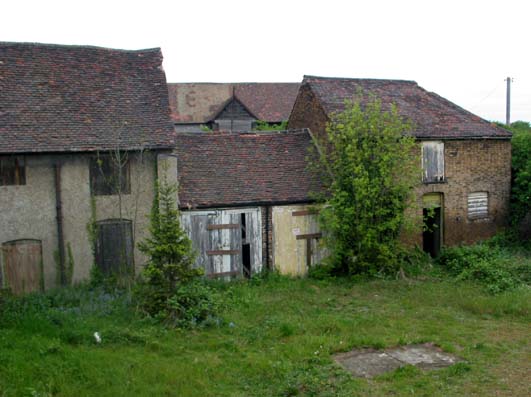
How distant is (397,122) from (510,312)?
255 inches

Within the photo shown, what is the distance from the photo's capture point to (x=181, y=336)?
35.9ft

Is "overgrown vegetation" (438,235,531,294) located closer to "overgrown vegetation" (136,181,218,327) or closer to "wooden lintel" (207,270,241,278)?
"wooden lintel" (207,270,241,278)

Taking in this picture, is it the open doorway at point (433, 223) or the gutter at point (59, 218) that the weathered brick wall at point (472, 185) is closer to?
the open doorway at point (433, 223)

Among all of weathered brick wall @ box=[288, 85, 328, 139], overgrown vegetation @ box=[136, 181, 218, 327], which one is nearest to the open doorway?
weathered brick wall @ box=[288, 85, 328, 139]

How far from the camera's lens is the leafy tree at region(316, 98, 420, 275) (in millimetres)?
15844

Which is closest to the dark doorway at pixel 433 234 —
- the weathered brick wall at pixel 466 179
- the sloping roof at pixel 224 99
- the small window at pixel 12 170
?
the weathered brick wall at pixel 466 179

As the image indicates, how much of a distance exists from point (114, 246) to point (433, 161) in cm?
1167

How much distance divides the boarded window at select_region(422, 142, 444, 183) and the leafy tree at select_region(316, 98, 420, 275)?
2.33m

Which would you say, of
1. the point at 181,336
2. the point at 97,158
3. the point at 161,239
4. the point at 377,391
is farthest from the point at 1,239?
the point at 377,391

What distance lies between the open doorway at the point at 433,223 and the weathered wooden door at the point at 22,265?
13.0 meters

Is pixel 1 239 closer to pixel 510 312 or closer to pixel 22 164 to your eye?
pixel 22 164

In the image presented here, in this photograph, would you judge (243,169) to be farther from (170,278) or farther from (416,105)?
(416,105)

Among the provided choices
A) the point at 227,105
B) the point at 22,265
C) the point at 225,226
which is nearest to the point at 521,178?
the point at 225,226

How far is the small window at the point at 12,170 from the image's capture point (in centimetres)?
1392
